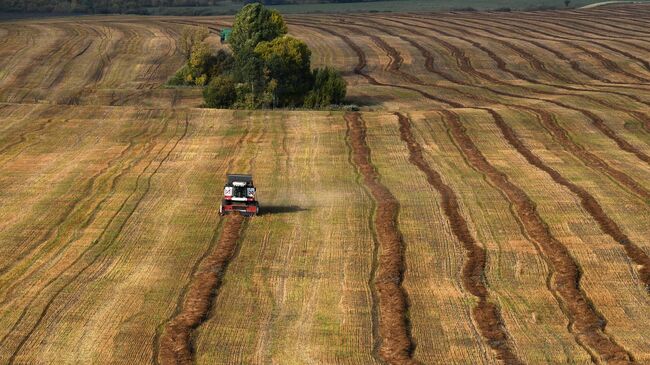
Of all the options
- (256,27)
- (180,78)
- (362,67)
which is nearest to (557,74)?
(362,67)

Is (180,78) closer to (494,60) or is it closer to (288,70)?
(288,70)

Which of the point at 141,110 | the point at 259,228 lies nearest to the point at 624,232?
the point at 259,228

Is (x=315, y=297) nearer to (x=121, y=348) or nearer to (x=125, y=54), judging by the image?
(x=121, y=348)

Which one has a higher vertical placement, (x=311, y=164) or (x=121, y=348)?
(x=121, y=348)

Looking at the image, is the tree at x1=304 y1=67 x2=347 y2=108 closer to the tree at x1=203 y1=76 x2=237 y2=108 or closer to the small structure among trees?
the small structure among trees

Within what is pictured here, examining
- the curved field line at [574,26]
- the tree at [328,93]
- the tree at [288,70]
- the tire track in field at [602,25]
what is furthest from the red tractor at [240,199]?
the tire track in field at [602,25]

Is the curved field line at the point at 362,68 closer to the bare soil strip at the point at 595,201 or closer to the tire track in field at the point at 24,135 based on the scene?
the bare soil strip at the point at 595,201
